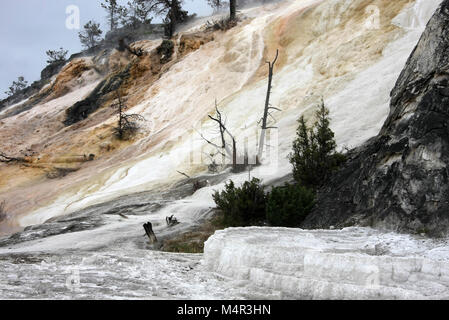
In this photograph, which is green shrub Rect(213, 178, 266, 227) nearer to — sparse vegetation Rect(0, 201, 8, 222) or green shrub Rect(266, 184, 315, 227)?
green shrub Rect(266, 184, 315, 227)

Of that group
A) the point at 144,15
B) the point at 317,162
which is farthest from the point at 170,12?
the point at 317,162

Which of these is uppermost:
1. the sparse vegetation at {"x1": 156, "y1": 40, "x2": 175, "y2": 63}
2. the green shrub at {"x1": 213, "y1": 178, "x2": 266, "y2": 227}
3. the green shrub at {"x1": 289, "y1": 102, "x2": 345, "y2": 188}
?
the sparse vegetation at {"x1": 156, "y1": 40, "x2": 175, "y2": 63}

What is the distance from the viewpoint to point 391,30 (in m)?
21.1

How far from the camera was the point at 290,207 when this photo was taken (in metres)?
10.9

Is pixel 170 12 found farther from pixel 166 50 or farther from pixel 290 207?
pixel 290 207

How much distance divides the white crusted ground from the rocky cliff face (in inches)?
27.8

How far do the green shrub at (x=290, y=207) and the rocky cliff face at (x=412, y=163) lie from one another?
376 mm

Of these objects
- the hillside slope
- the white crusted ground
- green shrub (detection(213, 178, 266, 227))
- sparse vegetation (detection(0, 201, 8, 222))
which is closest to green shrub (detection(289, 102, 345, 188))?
green shrub (detection(213, 178, 266, 227))

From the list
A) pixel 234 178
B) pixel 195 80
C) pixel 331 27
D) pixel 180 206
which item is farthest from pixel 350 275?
pixel 195 80

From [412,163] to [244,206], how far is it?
17.0 ft

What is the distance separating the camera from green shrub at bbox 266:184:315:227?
35.9 feet

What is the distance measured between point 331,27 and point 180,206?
1440 cm

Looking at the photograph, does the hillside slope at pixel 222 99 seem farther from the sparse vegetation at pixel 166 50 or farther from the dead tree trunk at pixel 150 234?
the dead tree trunk at pixel 150 234

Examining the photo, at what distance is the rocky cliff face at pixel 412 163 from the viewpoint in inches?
298
